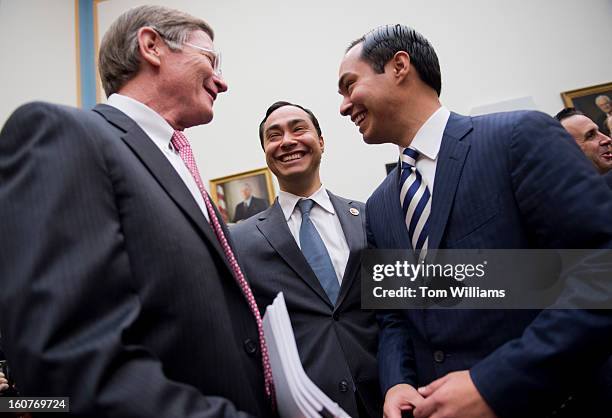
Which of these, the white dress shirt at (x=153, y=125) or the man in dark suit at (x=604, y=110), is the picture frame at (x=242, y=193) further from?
the man in dark suit at (x=604, y=110)

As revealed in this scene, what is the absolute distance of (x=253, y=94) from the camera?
4793 mm

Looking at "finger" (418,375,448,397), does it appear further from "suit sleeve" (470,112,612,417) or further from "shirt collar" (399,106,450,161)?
"shirt collar" (399,106,450,161)

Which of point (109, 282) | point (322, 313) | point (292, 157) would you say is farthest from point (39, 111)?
point (292, 157)

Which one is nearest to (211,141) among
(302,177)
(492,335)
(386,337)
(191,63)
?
(302,177)

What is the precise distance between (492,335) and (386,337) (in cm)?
43

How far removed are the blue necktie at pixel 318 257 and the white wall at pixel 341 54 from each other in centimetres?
207

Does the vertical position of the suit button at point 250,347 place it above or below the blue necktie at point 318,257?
above

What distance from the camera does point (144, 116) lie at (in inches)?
54.0

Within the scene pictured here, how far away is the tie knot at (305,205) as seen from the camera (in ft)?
7.53

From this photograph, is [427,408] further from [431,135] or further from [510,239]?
[431,135]

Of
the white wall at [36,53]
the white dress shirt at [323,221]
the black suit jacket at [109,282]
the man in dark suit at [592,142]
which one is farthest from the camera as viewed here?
the white wall at [36,53]

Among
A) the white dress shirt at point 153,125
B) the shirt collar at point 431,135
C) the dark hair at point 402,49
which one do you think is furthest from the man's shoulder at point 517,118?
the white dress shirt at point 153,125

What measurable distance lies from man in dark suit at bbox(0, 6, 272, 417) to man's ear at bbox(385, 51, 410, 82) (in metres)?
0.92

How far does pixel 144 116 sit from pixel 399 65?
984 millimetres
